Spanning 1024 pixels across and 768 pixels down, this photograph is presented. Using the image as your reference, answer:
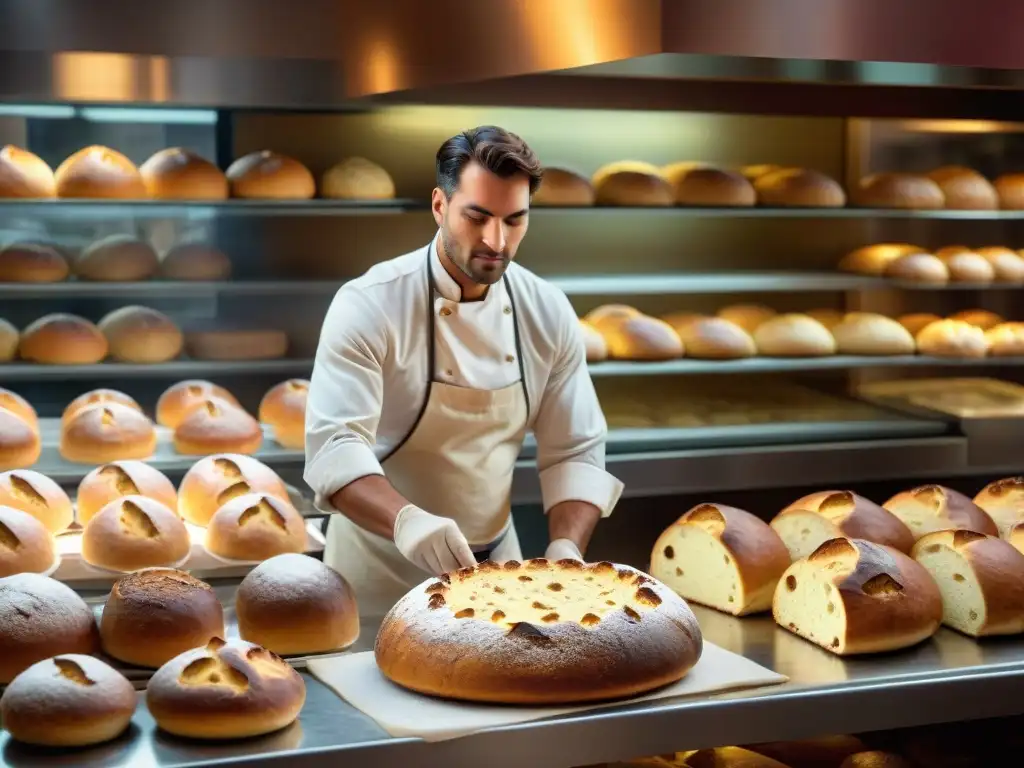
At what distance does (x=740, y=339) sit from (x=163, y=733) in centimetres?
307

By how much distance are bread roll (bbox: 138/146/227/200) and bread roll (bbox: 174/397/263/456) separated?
2.08 ft

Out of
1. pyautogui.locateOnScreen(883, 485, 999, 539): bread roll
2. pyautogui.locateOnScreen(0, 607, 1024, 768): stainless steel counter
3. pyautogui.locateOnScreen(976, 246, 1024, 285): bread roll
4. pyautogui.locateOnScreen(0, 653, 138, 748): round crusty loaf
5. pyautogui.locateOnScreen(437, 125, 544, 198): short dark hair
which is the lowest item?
pyautogui.locateOnScreen(0, 607, 1024, 768): stainless steel counter

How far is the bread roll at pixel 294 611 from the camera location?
6.15 feet

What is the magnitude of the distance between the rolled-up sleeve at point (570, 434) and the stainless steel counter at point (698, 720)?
1.86 feet

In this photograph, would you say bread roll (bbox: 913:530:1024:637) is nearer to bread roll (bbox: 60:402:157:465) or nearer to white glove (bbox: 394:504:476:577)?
white glove (bbox: 394:504:476:577)

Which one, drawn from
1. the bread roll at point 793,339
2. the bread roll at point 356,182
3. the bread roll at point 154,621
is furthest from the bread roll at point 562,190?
the bread roll at point 154,621

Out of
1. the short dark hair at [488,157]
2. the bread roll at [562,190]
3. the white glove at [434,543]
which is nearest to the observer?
the white glove at [434,543]

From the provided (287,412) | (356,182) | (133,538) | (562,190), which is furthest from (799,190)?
(133,538)

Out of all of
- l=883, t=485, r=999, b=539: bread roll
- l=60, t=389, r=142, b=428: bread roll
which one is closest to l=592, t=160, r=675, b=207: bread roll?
l=60, t=389, r=142, b=428: bread roll

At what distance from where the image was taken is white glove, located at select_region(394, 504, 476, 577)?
2.09 m

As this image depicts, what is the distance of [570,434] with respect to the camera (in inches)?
103

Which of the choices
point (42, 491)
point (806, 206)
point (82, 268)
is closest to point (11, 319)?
point (82, 268)

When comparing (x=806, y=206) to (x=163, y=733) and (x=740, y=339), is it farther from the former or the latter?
(x=163, y=733)

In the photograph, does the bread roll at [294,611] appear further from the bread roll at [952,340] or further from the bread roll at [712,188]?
the bread roll at [952,340]
